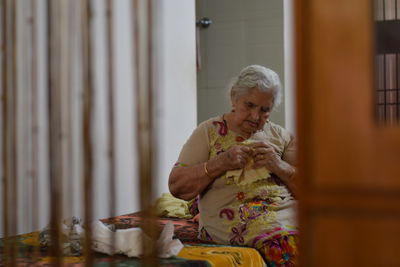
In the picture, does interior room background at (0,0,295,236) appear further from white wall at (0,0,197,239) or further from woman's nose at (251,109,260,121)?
woman's nose at (251,109,260,121)

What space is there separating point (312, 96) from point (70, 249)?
142 cm

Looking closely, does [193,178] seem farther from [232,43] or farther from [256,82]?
[232,43]

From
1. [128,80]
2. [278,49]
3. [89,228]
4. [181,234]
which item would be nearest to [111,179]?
[89,228]

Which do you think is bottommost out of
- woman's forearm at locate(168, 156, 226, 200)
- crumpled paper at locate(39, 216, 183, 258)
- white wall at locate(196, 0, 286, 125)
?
crumpled paper at locate(39, 216, 183, 258)

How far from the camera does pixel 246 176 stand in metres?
2.25

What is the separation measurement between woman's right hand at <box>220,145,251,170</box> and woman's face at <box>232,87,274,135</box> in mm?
197

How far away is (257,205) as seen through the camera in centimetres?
225

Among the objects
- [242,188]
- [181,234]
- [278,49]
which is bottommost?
[181,234]

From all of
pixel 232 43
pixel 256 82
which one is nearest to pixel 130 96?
pixel 256 82

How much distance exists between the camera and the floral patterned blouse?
2184 mm

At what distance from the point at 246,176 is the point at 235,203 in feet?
0.39

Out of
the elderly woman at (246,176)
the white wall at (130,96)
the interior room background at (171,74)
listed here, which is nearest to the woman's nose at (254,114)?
the elderly woman at (246,176)

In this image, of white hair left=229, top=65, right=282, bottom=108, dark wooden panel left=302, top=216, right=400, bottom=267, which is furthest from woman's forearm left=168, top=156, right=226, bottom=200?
dark wooden panel left=302, top=216, right=400, bottom=267

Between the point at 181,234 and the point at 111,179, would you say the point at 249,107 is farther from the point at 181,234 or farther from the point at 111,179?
the point at 111,179
